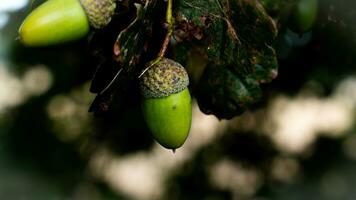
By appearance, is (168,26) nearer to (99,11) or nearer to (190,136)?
(99,11)

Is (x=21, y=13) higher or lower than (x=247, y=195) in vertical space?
higher

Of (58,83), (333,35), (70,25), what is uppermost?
(70,25)

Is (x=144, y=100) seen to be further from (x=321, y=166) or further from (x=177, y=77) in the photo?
(x=321, y=166)

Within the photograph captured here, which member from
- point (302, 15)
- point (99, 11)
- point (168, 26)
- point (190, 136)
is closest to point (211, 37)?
point (168, 26)

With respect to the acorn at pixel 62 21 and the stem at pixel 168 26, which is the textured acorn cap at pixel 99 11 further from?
the stem at pixel 168 26

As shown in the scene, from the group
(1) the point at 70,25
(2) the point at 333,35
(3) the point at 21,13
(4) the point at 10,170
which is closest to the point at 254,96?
(1) the point at 70,25

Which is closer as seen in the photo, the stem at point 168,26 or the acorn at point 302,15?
the stem at point 168,26

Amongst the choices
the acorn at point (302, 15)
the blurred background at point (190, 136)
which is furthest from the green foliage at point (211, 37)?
the blurred background at point (190, 136)
